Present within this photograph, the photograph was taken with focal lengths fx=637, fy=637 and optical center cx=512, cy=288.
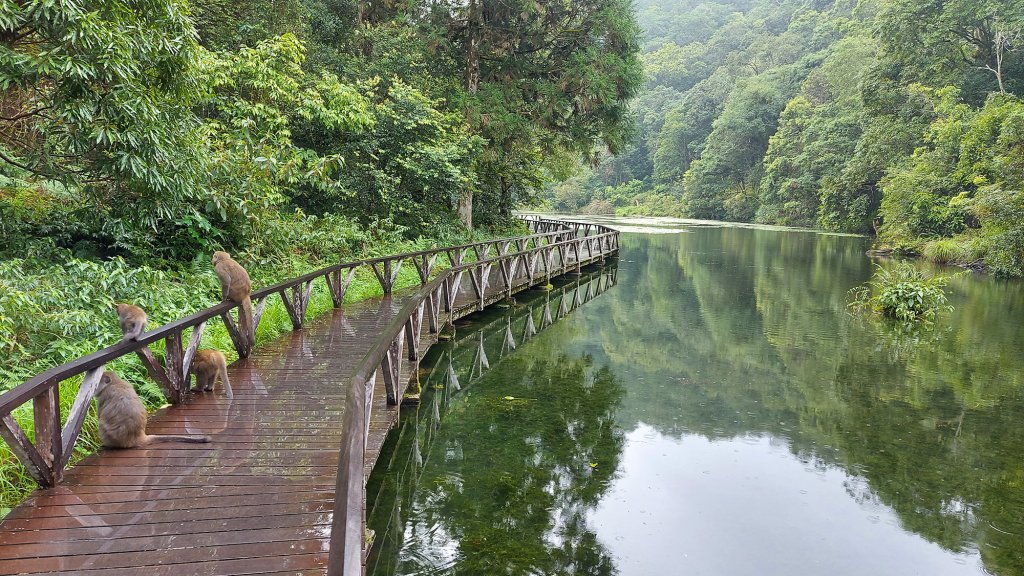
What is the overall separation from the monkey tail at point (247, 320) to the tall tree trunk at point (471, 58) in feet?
41.6

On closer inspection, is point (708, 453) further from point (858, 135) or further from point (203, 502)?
point (858, 135)

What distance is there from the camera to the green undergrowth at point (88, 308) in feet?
16.8

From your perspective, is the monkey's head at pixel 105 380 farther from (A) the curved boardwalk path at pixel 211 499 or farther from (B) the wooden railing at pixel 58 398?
(A) the curved boardwalk path at pixel 211 499

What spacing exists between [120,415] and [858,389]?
8663mm

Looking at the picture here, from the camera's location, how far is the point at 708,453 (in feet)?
22.0

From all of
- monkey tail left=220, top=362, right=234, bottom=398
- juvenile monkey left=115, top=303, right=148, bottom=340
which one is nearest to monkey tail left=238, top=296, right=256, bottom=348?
monkey tail left=220, top=362, right=234, bottom=398

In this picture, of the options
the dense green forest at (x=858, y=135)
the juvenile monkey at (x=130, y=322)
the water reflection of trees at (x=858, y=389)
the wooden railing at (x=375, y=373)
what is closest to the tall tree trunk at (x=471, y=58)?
the wooden railing at (x=375, y=373)

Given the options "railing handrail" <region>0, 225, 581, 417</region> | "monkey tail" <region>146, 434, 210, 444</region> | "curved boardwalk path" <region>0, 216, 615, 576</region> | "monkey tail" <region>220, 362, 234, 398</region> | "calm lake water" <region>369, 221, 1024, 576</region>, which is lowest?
"calm lake water" <region>369, 221, 1024, 576</region>

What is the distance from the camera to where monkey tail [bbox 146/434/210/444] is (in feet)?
13.5

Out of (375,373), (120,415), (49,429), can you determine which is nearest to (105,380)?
(120,415)

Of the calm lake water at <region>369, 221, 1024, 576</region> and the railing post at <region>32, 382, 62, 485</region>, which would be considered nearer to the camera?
the railing post at <region>32, 382, 62, 485</region>

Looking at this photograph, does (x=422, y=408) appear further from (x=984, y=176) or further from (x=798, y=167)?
(x=798, y=167)

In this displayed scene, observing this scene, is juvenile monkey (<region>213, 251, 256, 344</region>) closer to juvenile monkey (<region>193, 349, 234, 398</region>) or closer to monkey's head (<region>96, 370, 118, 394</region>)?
juvenile monkey (<region>193, 349, 234, 398</region>)

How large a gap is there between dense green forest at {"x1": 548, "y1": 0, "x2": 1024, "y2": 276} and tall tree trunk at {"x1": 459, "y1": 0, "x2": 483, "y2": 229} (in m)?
8.05
